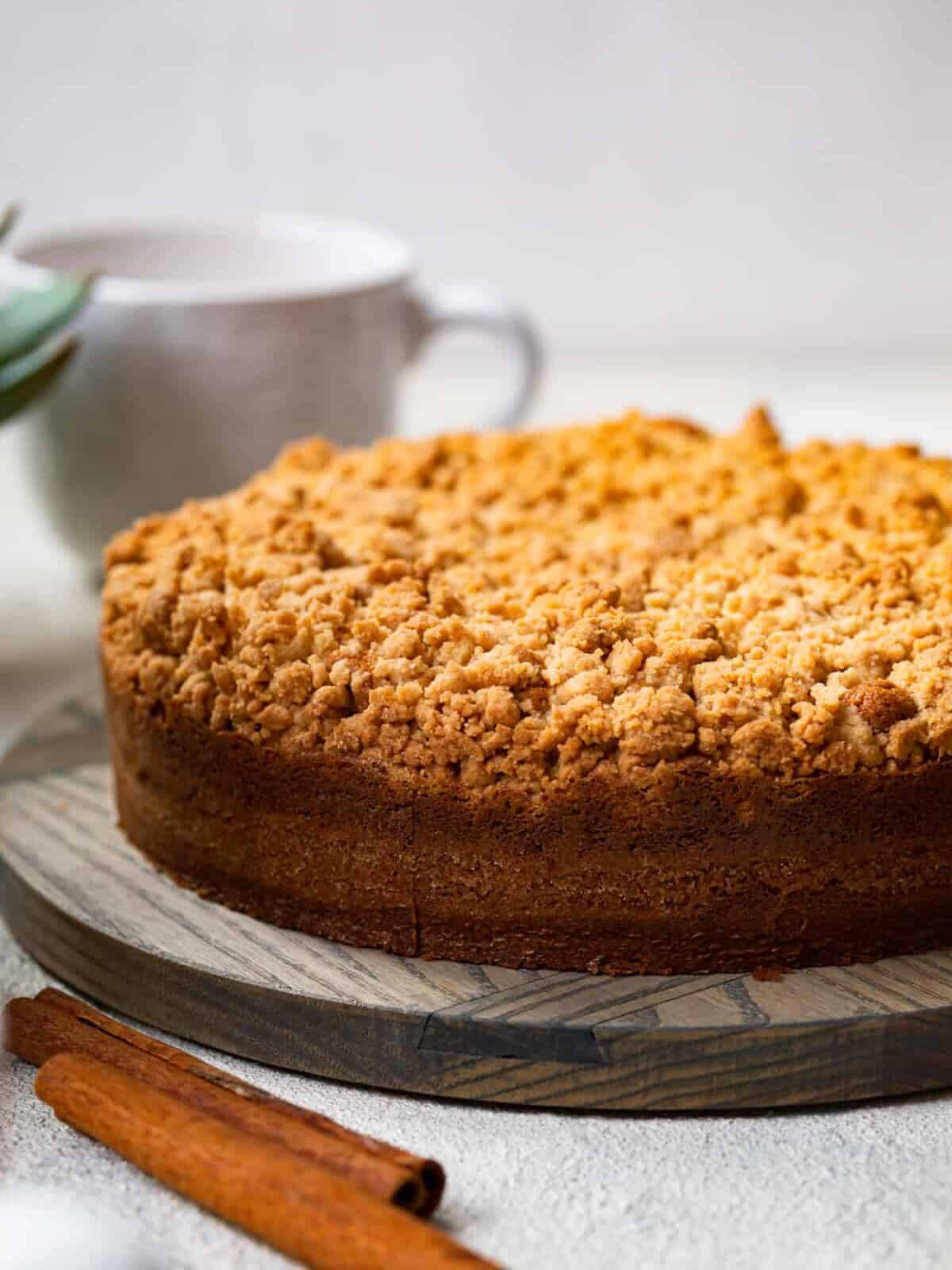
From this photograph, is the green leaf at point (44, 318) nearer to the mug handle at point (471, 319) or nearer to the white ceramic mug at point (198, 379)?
the white ceramic mug at point (198, 379)

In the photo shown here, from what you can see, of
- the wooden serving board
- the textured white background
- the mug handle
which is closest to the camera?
the wooden serving board

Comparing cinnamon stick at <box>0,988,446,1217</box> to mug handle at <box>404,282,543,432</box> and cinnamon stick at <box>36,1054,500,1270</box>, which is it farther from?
mug handle at <box>404,282,543,432</box>

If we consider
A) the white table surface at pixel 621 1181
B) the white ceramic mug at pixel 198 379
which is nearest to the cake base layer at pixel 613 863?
the white table surface at pixel 621 1181

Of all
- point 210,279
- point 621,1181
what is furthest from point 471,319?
point 621,1181

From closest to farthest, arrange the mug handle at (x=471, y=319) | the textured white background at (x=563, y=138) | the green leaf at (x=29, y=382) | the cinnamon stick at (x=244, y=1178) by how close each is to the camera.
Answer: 1. the cinnamon stick at (x=244, y=1178)
2. the green leaf at (x=29, y=382)
3. the mug handle at (x=471, y=319)
4. the textured white background at (x=563, y=138)

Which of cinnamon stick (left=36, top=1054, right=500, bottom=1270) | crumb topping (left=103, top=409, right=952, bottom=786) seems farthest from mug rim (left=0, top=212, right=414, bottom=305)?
cinnamon stick (left=36, top=1054, right=500, bottom=1270)

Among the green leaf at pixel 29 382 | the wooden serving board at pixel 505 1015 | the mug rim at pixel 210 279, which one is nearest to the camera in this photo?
the wooden serving board at pixel 505 1015
